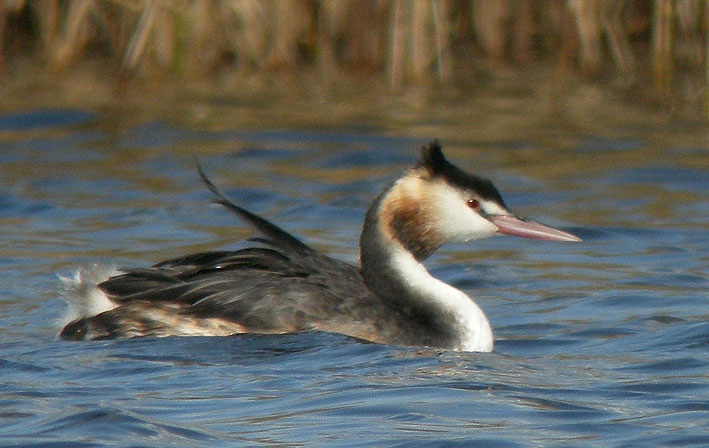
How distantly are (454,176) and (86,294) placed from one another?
1.49m

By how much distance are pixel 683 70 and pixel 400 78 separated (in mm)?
2340

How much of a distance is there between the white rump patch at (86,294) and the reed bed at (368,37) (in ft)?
13.0

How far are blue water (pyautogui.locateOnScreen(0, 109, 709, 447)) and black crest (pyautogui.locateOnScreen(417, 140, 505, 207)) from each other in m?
0.60

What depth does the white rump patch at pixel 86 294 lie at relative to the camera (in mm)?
5766

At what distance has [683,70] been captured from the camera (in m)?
12.1

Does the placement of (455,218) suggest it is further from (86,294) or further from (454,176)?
(86,294)

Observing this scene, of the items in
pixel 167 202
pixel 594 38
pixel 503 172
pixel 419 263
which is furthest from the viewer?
pixel 594 38

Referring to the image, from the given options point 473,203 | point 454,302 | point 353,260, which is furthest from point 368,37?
point 454,302

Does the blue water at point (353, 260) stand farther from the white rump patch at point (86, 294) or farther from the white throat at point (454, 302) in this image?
the white rump patch at point (86, 294)

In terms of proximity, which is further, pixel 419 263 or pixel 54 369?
pixel 419 263

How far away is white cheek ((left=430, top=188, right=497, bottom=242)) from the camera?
5918mm

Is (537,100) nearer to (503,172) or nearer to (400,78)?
(400,78)

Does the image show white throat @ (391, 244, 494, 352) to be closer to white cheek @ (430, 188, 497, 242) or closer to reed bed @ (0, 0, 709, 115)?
white cheek @ (430, 188, 497, 242)

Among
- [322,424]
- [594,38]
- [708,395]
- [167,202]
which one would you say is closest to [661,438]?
[708,395]
